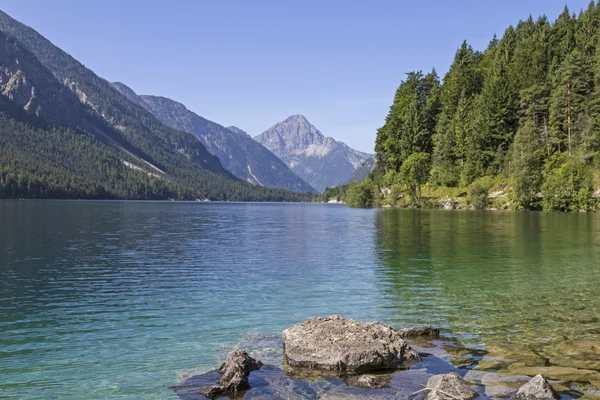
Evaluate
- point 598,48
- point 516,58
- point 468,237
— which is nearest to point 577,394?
point 468,237

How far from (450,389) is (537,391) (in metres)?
2.13

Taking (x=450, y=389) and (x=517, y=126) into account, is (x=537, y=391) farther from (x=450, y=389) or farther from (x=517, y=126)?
(x=517, y=126)

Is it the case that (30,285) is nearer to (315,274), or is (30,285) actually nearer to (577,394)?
(315,274)

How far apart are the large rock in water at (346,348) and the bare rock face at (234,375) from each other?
5.36ft

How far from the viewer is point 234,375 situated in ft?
44.6

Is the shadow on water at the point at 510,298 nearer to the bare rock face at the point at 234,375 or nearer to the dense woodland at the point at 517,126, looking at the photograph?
the bare rock face at the point at 234,375

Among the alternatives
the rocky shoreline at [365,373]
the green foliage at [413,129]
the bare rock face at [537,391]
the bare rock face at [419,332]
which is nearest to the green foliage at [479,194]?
the green foliage at [413,129]

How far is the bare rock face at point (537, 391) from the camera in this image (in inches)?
464

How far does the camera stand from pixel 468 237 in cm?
5994

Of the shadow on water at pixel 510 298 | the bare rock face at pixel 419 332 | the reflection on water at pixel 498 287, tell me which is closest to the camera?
the shadow on water at pixel 510 298

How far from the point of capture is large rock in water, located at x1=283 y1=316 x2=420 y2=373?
48.3 ft

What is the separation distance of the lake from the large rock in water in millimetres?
2264

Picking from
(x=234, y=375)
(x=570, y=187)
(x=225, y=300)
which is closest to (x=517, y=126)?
(x=570, y=187)

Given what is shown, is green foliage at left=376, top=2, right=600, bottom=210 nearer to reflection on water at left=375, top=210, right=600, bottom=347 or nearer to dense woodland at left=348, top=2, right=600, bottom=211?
dense woodland at left=348, top=2, right=600, bottom=211
